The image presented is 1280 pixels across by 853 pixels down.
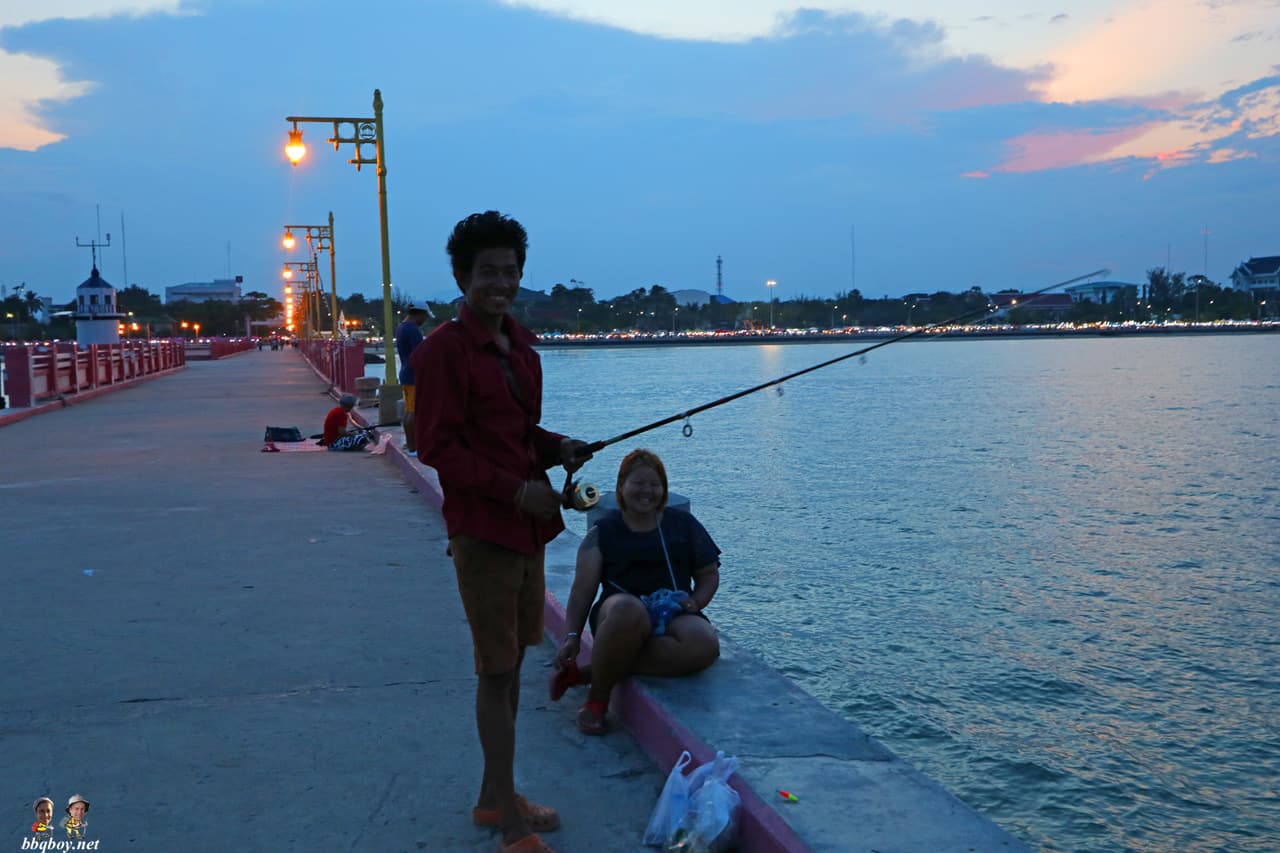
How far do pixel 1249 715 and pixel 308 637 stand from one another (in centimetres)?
600

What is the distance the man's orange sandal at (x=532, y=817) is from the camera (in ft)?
11.9

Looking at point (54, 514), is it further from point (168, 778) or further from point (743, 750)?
point (743, 750)

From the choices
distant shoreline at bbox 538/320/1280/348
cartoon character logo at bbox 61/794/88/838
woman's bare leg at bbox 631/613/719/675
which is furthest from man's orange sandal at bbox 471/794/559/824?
distant shoreline at bbox 538/320/1280/348

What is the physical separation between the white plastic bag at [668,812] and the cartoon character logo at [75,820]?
1.80 meters

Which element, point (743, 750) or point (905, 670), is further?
point (905, 670)

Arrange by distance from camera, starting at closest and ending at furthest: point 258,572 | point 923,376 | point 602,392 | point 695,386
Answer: point 258,572
point 602,392
point 695,386
point 923,376

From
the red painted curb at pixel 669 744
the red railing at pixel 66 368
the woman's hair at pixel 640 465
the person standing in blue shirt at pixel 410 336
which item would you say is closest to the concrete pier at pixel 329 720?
the red painted curb at pixel 669 744

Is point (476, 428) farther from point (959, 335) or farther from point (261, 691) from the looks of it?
point (959, 335)

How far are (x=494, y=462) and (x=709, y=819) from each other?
50.1 inches

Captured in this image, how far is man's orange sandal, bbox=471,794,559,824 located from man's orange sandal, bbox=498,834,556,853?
17 centimetres

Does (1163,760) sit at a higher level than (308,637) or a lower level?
lower

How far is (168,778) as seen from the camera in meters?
4.04

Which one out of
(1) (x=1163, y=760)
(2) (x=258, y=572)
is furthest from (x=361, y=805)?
(1) (x=1163, y=760)

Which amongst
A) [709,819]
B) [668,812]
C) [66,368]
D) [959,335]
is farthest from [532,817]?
[959,335]
